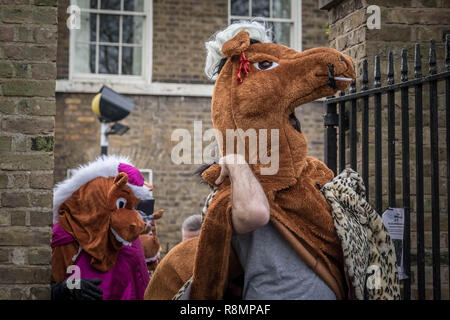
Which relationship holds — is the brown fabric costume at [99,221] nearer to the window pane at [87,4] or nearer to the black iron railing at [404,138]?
the black iron railing at [404,138]

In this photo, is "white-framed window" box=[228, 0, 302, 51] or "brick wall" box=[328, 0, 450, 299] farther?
"white-framed window" box=[228, 0, 302, 51]

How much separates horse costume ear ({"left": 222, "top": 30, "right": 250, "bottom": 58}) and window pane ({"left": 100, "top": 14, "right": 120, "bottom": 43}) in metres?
7.77

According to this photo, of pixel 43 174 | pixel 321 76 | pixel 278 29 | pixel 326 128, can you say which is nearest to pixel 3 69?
pixel 43 174

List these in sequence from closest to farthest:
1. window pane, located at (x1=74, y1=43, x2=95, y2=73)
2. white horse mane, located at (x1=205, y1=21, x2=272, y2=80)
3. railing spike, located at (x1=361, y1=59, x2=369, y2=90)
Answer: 1. white horse mane, located at (x1=205, y1=21, x2=272, y2=80)
2. railing spike, located at (x1=361, y1=59, x2=369, y2=90)
3. window pane, located at (x1=74, y1=43, x2=95, y2=73)

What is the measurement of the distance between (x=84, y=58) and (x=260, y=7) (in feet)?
10.2

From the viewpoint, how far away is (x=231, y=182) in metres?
2.13

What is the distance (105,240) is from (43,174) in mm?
978

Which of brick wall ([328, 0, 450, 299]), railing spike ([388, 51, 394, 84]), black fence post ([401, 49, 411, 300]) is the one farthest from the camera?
brick wall ([328, 0, 450, 299])

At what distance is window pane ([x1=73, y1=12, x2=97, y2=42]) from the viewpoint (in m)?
9.59

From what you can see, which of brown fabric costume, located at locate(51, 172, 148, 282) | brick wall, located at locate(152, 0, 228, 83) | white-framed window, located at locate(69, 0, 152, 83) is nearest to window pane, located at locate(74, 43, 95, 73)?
white-framed window, located at locate(69, 0, 152, 83)

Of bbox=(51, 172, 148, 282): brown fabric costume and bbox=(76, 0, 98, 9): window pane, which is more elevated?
bbox=(76, 0, 98, 9): window pane

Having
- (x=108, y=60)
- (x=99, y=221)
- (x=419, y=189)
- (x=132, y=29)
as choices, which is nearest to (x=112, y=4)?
(x=132, y=29)

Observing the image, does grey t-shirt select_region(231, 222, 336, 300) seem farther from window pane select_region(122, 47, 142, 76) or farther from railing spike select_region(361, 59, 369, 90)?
window pane select_region(122, 47, 142, 76)

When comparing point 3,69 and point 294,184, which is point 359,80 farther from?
point 3,69
